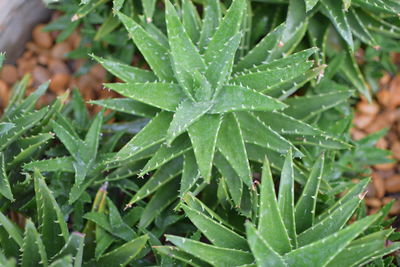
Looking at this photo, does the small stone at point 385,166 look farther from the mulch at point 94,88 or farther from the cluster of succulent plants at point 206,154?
the cluster of succulent plants at point 206,154

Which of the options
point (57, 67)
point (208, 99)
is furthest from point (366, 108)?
point (57, 67)

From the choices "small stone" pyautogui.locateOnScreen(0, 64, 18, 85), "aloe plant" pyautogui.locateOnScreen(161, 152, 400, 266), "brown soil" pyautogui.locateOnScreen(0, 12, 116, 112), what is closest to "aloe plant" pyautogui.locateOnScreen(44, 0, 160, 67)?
"brown soil" pyautogui.locateOnScreen(0, 12, 116, 112)

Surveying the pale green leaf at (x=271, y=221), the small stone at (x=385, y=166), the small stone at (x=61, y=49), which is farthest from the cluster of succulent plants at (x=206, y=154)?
the small stone at (x=61, y=49)

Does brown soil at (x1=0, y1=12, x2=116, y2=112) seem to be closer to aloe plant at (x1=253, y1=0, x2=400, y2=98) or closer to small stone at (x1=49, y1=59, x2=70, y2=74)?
small stone at (x1=49, y1=59, x2=70, y2=74)

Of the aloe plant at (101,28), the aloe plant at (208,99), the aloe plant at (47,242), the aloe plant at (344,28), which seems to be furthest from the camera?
the aloe plant at (101,28)

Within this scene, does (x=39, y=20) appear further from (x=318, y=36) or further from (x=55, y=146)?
(x=318, y=36)

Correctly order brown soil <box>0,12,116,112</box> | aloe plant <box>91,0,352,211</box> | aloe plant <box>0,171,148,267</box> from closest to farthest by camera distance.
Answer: aloe plant <box>0,171,148,267</box>, aloe plant <box>91,0,352,211</box>, brown soil <box>0,12,116,112</box>

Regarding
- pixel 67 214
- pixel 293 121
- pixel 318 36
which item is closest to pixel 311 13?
pixel 318 36
